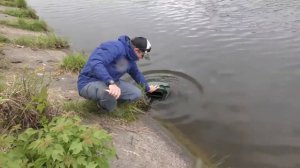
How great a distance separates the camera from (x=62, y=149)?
3119mm

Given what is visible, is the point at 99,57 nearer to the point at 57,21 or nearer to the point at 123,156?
the point at 123,156

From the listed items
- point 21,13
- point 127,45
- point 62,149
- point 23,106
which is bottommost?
point 21,13

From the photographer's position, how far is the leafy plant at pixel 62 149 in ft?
10.2

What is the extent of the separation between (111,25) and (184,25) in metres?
2.44

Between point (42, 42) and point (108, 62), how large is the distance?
4760 millimetres

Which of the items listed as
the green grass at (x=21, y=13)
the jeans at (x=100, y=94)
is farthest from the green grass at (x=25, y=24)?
the jeans at (x=100, y=94)

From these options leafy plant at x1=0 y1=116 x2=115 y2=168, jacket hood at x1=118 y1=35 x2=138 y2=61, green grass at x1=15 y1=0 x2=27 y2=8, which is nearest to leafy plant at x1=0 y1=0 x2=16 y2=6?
green grass at x1=15 y1=0 x2=27 y2=8

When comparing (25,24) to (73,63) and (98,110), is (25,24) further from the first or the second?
(98,110)

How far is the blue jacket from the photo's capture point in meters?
4.78

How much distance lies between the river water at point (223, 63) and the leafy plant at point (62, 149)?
2156 mm

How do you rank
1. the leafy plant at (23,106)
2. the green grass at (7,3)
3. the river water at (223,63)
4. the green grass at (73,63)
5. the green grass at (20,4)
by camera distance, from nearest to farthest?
the leafy plant at (23,106), the river water at (223,63), the green grass at (73,63), the green grass at (20,4), the green grass at (7,3)

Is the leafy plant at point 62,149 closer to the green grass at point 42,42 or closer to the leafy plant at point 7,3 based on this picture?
the green grass at point 42,42

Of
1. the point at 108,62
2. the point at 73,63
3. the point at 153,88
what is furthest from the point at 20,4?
the point at 108,62

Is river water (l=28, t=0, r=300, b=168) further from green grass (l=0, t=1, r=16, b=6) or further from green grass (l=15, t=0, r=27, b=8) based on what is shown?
green grass (l=0, t=1, r=16, b=6)
